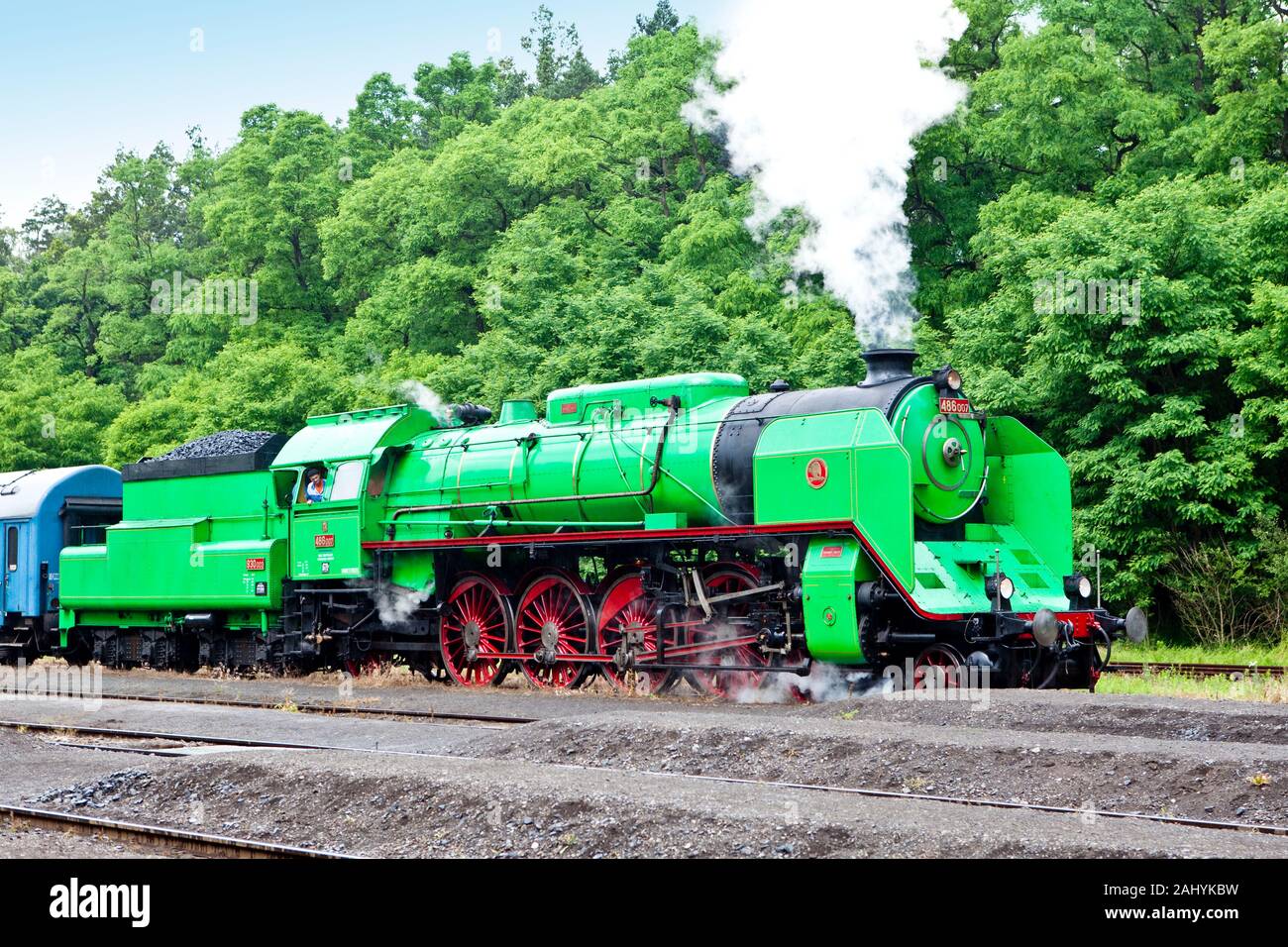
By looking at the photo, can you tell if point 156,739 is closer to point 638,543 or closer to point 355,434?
point 638,543

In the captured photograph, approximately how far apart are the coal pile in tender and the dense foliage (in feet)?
30.0

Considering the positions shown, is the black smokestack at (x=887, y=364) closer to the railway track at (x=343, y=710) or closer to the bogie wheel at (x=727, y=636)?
the bogie wheel at (x=727, y=636)

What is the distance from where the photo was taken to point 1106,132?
3030 centimetres

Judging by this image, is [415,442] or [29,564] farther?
[29,564]

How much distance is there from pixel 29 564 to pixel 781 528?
14.3 metres

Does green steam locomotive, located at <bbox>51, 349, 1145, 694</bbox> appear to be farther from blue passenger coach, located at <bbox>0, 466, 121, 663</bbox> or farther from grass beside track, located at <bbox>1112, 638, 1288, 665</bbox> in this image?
grass beside track, located at <bbox>1112, 638, 1288, 665</bbox>

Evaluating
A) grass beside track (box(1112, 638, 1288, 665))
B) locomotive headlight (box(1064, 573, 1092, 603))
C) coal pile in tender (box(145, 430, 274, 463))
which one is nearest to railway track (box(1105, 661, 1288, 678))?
grass beside track (box(1112, 638, 1288, 665))

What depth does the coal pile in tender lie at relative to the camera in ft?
67.9

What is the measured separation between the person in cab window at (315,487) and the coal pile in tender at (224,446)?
1.35 meters

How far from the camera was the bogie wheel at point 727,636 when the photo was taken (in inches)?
592

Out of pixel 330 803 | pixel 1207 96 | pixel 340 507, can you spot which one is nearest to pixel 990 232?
pixel 1207 96

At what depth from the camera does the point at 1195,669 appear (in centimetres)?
1716

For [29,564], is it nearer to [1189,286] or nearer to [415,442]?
[415,442]

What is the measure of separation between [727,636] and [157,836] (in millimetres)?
7838
